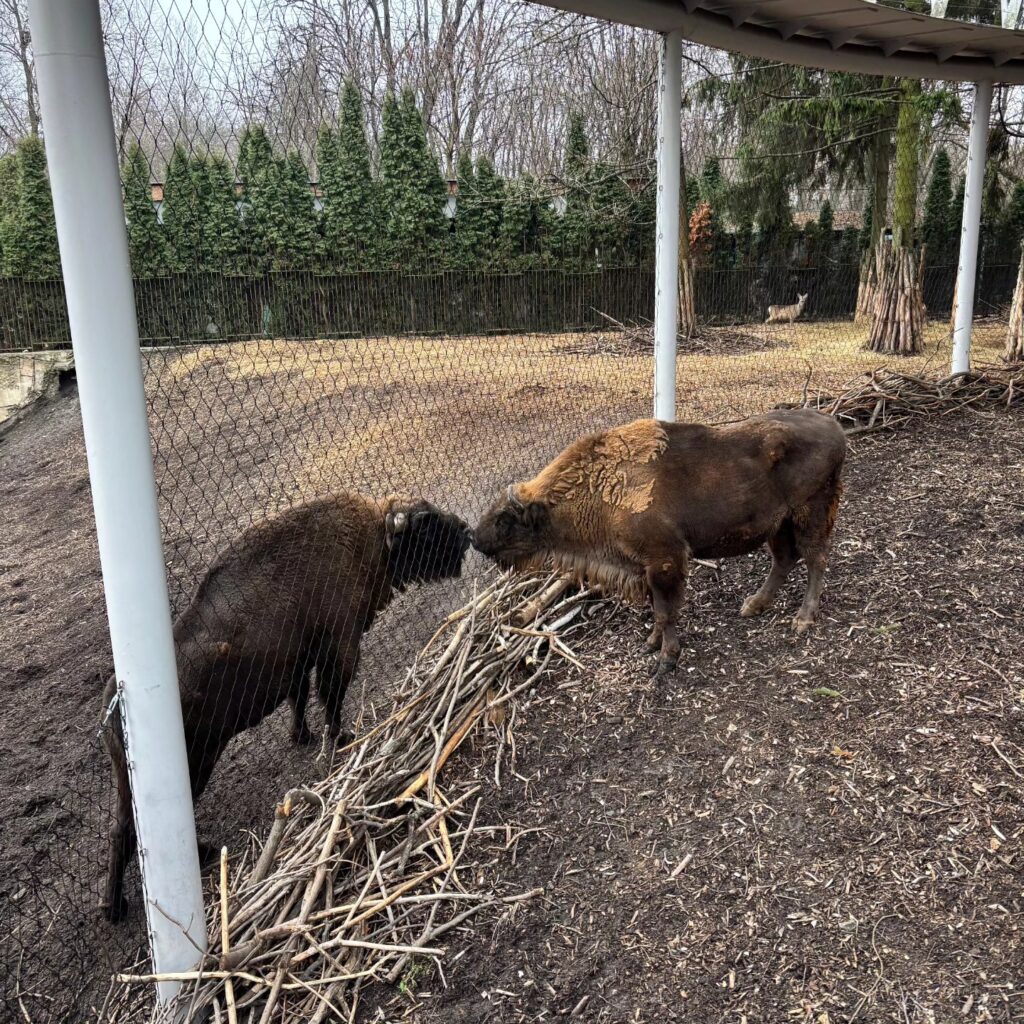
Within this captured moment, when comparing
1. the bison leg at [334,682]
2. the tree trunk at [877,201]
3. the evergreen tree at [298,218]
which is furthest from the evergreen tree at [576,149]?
the bison leg at [334,682]

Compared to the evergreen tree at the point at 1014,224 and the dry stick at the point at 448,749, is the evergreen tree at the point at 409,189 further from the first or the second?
Result: the evergreen tree at the point at 1014,224

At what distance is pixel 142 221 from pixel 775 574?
3888 mm

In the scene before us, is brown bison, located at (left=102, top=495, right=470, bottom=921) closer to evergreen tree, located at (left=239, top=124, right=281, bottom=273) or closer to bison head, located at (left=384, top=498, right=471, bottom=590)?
bison head, located at (left=384, top=498, right=471, bottom=590)

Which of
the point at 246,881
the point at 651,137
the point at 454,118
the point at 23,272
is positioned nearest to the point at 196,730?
the point at 246,881

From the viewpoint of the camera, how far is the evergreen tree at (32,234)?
11.2 metres

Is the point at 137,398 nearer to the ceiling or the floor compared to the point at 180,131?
nearer to the floor

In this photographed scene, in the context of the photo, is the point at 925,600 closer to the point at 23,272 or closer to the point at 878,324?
the point at 878,324

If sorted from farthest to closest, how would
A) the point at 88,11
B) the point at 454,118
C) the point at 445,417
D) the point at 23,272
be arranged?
the point at 23,272, the point at 445,417, the point at 454,118, the point at 88,11

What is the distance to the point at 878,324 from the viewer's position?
562 inches

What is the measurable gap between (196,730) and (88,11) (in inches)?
122

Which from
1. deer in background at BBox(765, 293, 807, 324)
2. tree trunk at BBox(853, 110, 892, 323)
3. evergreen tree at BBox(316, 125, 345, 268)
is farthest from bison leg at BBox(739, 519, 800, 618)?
deer in background at BBox(765, 293, 807, 324)

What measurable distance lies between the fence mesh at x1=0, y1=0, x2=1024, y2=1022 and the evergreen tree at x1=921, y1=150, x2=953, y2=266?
3320 millimetres

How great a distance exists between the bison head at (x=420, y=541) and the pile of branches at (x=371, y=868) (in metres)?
0.64

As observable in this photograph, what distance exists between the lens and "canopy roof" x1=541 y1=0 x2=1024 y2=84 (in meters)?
5.68
